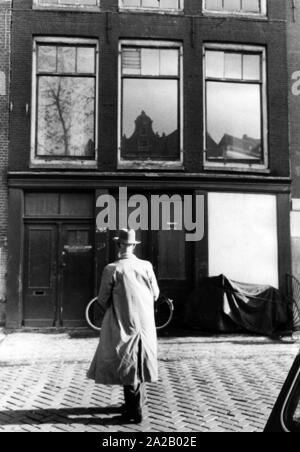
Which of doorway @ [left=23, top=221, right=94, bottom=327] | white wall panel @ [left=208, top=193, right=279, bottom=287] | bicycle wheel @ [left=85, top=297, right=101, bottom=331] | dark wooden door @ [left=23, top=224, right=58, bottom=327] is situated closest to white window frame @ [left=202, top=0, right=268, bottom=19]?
white wall panel @ [left=208, top=193, right=279, bottom=287]

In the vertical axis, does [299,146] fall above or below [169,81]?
below

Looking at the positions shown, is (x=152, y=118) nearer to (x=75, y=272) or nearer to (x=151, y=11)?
(x=151, y=11)

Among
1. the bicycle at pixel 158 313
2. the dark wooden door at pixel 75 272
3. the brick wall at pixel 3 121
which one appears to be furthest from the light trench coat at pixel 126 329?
the brick wall at pixel 3 121

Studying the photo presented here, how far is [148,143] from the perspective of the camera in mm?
11711

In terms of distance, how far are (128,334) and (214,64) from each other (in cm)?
902

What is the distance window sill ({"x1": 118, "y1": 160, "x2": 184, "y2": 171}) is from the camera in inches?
448

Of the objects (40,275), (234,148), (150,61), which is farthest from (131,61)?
(40,275)

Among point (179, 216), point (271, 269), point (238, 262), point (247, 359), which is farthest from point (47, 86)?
point (247, 359)

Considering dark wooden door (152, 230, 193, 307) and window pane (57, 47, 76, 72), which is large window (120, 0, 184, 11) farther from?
dark wooden door (152, 230, 193, 307)

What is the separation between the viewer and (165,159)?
38.4 feet

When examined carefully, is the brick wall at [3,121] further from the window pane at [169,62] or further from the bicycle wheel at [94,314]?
the window pane at [169,62]

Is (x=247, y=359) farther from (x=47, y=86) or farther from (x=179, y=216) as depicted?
(x=47, y=86)

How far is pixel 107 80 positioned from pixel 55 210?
336 centimetres
